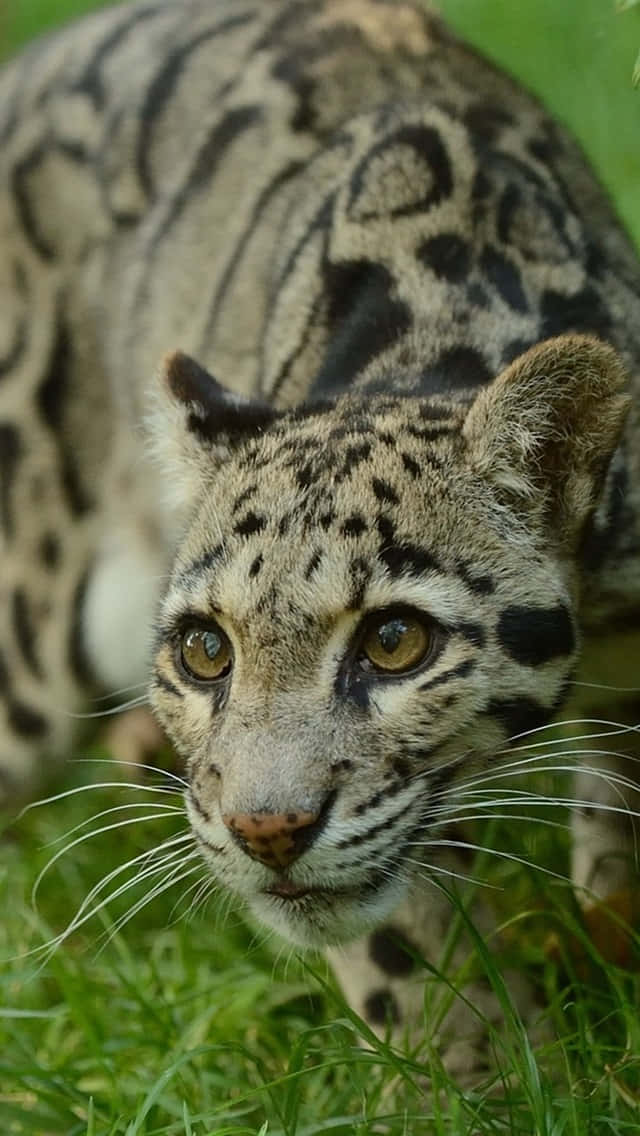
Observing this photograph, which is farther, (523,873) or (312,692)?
(523,873)

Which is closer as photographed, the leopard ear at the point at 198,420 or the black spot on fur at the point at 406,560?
the black spot on fur at the point at 406,560

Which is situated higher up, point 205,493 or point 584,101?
point 584,101

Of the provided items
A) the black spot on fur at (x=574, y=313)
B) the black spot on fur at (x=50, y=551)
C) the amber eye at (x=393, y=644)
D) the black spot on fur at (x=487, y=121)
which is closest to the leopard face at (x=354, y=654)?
the amber eye at (x=393, y=644)

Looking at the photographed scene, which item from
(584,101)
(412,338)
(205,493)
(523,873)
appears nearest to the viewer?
(205,493)

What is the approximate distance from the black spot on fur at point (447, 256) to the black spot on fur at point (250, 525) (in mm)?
1213

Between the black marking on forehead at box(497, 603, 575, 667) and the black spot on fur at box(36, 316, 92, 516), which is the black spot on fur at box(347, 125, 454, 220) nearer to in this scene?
the black marking on forehead at box(497, 603, 575, 667)

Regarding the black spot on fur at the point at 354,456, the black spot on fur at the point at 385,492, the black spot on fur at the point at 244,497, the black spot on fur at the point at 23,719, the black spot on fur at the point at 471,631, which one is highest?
the black spot on fur at the point at 244,497

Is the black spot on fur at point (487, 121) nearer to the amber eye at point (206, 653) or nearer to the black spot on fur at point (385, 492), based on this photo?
the black spot on fur at point (385, 492)

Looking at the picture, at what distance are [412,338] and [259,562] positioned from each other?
112 cm

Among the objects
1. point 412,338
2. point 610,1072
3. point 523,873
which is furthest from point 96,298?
point 610,1072

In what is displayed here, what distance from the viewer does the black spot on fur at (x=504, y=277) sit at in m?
4.95

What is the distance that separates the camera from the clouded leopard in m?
3.93

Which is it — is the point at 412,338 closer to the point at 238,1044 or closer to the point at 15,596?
the point at 238,1044

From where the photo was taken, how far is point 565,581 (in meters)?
4.26
